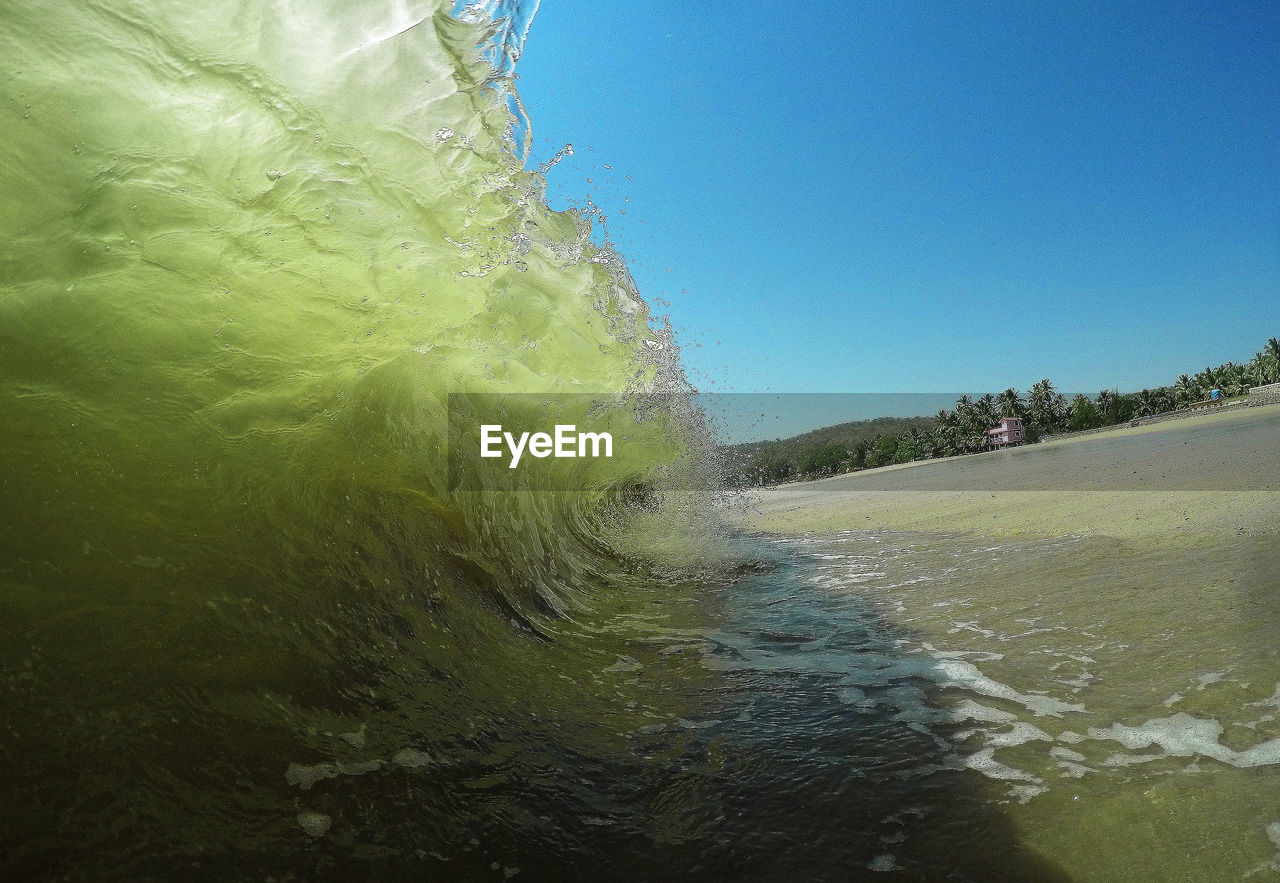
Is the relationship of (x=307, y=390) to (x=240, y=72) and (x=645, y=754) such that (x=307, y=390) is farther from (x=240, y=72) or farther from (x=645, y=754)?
(x=645, y=754)

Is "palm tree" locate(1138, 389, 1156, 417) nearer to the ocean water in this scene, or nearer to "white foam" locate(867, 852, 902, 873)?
the ocean water

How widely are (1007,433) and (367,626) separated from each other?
276 feet

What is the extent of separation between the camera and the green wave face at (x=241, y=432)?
1.62m

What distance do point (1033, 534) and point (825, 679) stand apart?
4.33 m

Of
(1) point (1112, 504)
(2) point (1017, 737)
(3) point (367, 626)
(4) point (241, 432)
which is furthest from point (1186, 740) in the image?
(1) point (1112, 504)

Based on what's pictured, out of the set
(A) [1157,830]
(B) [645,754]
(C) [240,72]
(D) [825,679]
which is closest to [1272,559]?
(D) [825,679]

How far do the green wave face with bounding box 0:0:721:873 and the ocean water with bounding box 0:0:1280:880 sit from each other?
1cm

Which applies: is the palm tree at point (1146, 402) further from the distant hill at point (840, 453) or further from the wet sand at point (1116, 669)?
the wet sand at point (1116, 669)

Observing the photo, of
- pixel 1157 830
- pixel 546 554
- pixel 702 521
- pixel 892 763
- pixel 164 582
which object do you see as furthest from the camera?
pixel 702 521

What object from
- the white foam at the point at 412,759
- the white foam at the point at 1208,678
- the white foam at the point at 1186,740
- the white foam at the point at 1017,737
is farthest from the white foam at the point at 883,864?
the white foam at the point at 1208,678

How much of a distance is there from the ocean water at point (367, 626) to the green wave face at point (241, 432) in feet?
0.04

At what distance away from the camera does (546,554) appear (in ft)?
19.0

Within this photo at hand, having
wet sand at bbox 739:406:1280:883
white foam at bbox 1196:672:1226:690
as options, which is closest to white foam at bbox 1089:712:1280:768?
wet sand at bbox 739:406:1280:883

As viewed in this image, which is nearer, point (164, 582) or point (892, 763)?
point (164, 582)
